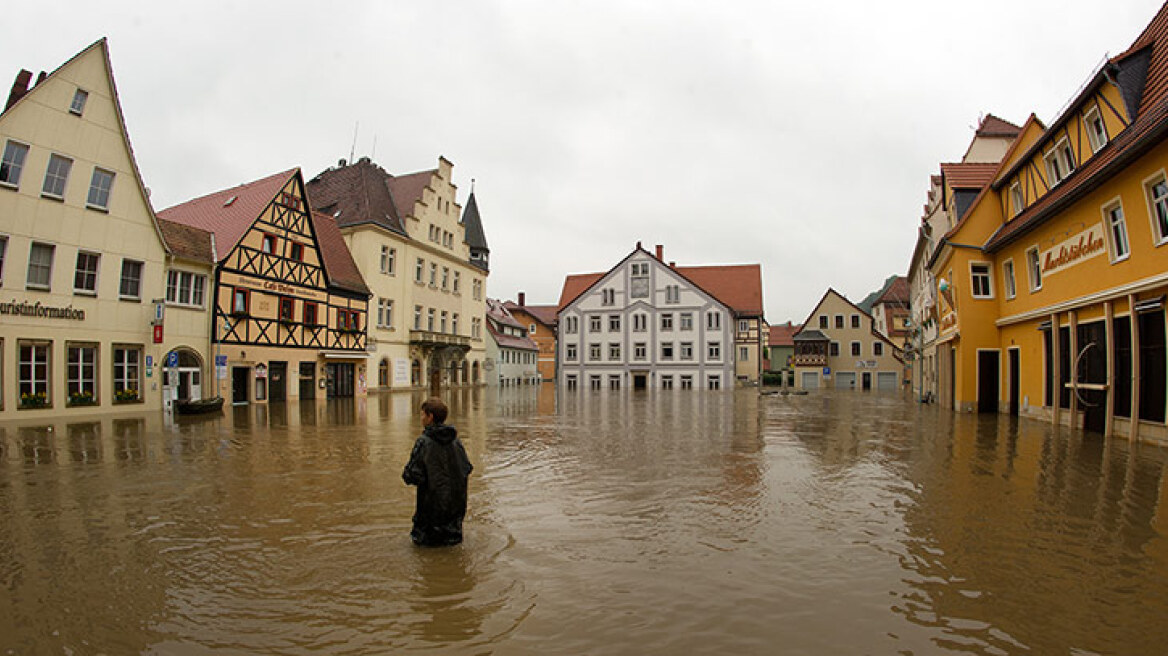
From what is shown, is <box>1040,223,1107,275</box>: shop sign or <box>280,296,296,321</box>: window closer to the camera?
<box>1040,223,1107,275</box>: shop sign

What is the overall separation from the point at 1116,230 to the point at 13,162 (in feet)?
95.3

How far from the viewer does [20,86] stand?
2347 cm

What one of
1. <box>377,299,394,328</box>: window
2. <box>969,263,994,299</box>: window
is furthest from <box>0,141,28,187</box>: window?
<box>969,263,994,299</box>: window

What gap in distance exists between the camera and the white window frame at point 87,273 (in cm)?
2125

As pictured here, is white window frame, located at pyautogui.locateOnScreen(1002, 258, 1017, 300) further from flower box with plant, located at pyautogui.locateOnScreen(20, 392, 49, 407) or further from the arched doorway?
flower box with plant, located at pyautogui.locateOnScreen(20, 392, 49, 407)

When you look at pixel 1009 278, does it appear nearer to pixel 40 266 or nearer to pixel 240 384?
pixel 240 384

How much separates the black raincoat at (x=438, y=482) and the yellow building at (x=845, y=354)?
6293 cm

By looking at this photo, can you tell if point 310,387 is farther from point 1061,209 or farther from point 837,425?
point 1061,209

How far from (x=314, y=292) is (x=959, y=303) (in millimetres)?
28142

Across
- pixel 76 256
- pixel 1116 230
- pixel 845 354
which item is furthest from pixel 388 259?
pixel 845 354

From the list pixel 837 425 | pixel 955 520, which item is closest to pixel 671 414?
pixel 837 425

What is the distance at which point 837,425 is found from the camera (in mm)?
20031

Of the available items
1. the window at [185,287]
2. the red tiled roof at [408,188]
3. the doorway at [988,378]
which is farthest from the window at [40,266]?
the doorway at [988,378]

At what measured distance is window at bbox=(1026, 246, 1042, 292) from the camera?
19.2 meters
